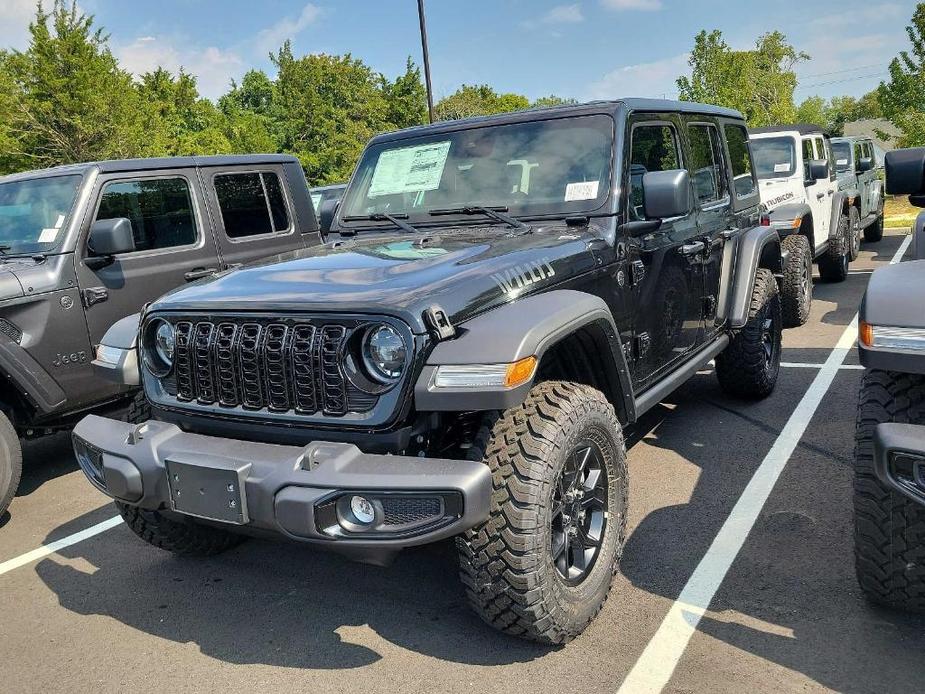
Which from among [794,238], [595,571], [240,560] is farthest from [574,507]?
[794,238]

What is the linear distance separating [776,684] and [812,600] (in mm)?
570

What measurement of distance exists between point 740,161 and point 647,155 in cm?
184

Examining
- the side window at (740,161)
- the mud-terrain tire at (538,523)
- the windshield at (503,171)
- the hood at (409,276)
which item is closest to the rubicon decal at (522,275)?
the hood at (409,276)

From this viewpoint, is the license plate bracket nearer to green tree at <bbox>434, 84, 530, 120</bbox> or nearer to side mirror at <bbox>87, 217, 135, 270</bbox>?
side mirror at <bbox>87, 217, 135, 270</bbox>

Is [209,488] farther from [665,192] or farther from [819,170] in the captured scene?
[819,170]

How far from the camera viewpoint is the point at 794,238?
825 centimetres

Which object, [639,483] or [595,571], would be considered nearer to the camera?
[595,571]

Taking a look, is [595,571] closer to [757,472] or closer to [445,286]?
[445,286]

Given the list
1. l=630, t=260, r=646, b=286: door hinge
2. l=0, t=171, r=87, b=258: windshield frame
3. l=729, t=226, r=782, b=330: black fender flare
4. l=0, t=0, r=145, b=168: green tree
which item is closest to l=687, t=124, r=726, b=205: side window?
l=729, t=226, r=782, b=330: black fender flare

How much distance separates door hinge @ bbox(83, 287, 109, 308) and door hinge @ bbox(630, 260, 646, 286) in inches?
→ 130

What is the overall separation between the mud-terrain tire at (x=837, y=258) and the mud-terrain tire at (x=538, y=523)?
8.68m

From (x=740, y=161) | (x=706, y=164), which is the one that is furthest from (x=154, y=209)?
(x=740, y=161)

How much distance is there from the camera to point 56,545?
408 cm

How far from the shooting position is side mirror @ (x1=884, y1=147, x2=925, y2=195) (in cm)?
312
